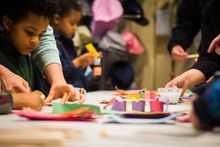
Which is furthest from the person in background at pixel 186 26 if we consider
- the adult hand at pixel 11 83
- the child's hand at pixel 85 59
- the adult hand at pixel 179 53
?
the adult hand at pixel 11 83

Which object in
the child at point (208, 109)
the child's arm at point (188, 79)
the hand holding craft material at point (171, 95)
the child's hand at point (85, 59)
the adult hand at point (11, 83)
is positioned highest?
the child's hand at point (85, 59)

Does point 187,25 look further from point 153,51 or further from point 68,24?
point 153,51

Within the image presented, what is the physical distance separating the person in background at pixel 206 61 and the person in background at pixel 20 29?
529 mm

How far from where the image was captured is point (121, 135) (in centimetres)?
67

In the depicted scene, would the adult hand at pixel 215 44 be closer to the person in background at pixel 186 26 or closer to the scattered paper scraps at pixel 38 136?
the scattered paper scraps at pixel 38 136

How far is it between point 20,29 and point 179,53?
128cm

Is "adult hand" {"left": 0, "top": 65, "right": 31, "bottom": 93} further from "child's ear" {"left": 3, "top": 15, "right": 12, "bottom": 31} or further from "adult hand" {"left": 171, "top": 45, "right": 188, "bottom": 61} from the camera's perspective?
"adult hand" {"left": 171, "top": 45, "right": 188, "bottom": 61}

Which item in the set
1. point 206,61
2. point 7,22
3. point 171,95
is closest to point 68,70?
point 7,22

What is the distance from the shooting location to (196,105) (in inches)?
27.7

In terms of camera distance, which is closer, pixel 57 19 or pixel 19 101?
pixel 19 101

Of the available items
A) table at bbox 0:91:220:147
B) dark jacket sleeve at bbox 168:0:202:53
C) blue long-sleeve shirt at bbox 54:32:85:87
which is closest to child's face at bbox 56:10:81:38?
blue long-sleeve shirt at bbox 54:32:85:87

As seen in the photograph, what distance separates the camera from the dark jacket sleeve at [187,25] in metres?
2.57

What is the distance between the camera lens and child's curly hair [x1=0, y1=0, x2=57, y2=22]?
141 cm

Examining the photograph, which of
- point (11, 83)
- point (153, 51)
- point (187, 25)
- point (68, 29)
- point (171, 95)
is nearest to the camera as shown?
point (11, 83)
